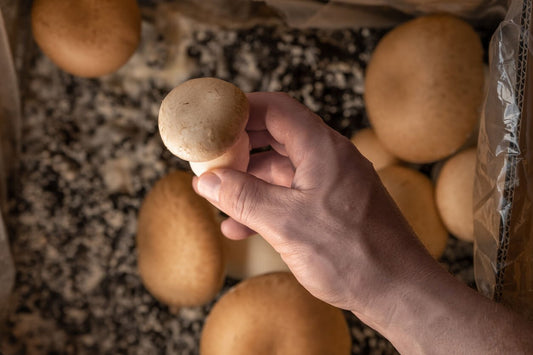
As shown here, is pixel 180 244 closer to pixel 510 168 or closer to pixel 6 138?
pixel 6 138

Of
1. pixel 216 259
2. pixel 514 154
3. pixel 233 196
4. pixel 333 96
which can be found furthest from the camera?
pixel 333 96

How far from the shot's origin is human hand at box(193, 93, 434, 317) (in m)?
0.69

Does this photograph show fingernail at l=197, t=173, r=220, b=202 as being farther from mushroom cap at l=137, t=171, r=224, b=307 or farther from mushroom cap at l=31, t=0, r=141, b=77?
mushroom cap at l=31, t=0, r=141, b=77

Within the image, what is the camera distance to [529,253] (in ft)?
2.92

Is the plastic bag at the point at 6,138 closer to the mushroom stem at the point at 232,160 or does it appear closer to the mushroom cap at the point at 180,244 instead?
the mushroom cap at the point at 180,244

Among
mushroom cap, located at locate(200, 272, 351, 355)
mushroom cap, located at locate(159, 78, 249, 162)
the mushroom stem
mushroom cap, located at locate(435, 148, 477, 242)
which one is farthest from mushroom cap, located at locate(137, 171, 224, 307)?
mushroom cap, located at locate(435, 148, 477, 242)

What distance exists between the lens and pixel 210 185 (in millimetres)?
722

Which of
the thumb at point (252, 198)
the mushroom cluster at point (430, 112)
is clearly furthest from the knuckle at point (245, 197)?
the mushroom cluster at point (430, 112)

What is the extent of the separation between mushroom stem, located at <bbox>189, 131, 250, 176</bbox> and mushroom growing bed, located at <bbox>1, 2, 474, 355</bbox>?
1.50 feet

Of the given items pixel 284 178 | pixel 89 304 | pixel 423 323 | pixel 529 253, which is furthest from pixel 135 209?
pixel 529 253

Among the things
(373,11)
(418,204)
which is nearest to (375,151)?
(418,204)

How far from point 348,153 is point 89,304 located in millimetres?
840

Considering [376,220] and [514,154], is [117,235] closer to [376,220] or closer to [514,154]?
[376,220]

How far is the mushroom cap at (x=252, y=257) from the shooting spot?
1.14 metres
